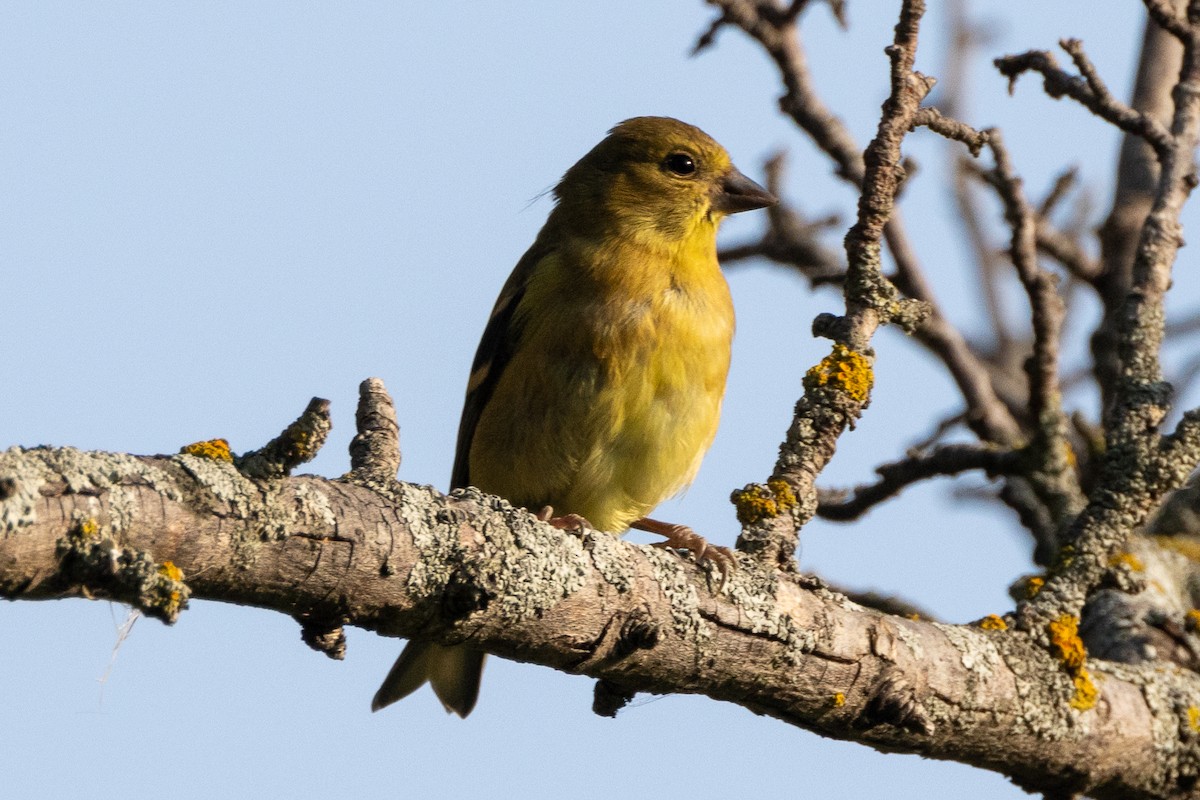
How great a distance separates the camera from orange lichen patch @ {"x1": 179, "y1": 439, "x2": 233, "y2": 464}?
9.12 ft

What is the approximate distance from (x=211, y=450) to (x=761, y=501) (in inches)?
64.5

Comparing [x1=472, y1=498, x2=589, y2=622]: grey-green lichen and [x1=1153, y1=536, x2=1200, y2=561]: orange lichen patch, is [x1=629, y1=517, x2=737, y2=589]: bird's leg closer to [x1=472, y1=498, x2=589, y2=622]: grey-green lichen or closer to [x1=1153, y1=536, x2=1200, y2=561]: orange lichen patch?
[x1=472, y1=498, x2=589, y2=622]: grey-green lichen

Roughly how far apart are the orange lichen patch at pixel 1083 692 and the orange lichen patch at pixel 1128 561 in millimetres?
542

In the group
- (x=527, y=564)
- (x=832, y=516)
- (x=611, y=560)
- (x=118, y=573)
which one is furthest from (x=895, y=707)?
(x=118, y=573)

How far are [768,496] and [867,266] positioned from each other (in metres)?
0.74

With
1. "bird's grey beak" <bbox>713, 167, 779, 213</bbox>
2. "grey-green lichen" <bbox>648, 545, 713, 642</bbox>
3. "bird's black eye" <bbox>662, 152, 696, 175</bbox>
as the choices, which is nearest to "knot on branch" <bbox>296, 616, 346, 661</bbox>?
"grey-green lichen" <bbox>648, 545, 713, 642</bbox>

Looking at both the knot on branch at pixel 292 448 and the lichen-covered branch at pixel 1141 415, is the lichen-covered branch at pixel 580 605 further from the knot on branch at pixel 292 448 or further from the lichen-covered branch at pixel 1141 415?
the lichen-covered branch at pixel 1141 415

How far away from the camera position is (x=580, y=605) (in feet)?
10.8

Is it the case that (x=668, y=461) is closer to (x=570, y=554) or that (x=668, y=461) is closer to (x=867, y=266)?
(x=867, y=266)

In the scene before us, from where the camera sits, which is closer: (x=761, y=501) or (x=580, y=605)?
(x=580, y=605)

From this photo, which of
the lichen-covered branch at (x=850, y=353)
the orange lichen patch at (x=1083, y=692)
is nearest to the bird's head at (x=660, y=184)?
the lichen-covered branch at (x=850, y=353)

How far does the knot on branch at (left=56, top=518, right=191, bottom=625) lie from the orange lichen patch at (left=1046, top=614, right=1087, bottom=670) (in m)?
2.66

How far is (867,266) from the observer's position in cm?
418

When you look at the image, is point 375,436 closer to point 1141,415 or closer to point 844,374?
point 844,374
